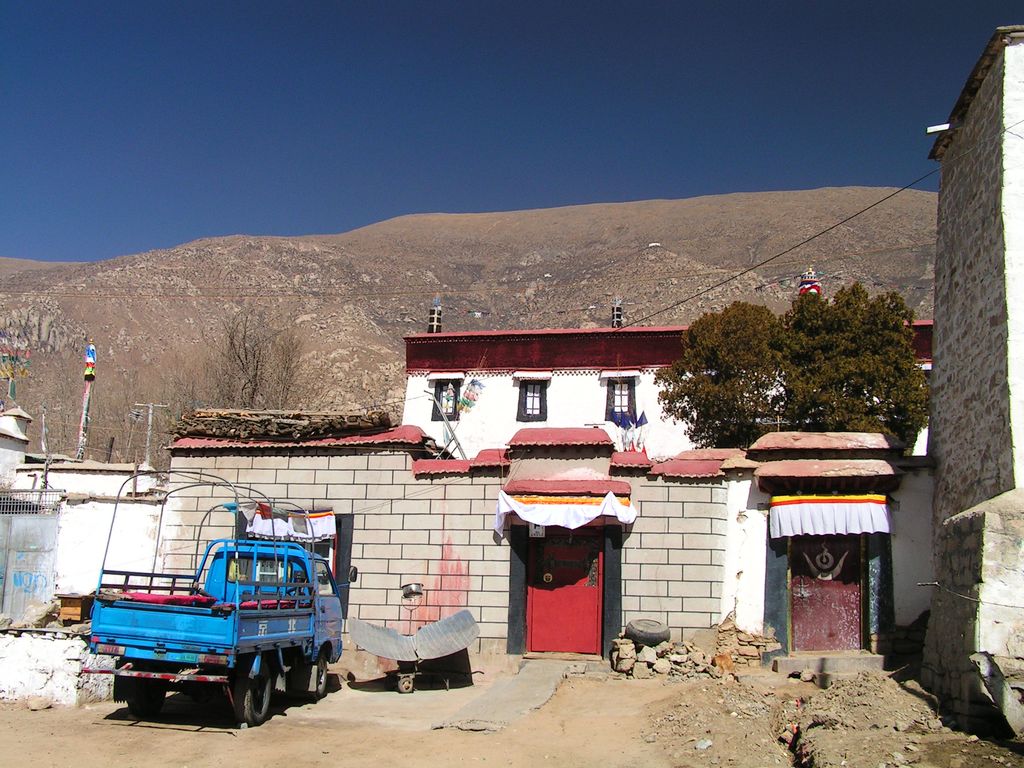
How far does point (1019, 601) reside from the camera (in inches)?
379

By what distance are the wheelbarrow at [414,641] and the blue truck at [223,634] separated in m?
1.26

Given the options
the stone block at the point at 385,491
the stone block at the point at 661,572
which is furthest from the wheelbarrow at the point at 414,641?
the stone block at the point at 661,572

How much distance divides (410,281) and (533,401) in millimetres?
71820

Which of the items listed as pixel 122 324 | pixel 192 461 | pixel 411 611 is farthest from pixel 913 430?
pixel 122 324

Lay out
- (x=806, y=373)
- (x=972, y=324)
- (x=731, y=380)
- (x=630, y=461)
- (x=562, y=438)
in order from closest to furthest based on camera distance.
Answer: (x=972, y=324), (x=630, y=461), (x=562, y=438), (x=806, y=373), (x=731, y=380)

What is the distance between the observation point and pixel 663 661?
541 inches

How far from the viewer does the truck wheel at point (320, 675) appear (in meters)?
12.9

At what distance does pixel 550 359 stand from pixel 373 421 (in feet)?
56.7

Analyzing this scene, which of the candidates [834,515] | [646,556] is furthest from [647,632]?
[834,515]

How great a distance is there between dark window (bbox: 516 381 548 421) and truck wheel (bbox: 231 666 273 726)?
21.8 metres

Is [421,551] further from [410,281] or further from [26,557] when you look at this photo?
A: [410,281]

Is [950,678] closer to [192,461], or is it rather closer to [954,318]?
[954,318]

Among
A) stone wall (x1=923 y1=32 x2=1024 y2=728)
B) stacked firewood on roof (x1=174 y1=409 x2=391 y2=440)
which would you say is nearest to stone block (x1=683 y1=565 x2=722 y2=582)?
stone wall (x1=923 y1=32 x2=1024 y2=728)

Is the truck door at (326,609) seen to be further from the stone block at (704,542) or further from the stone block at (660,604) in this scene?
the stone block at (704,542)
